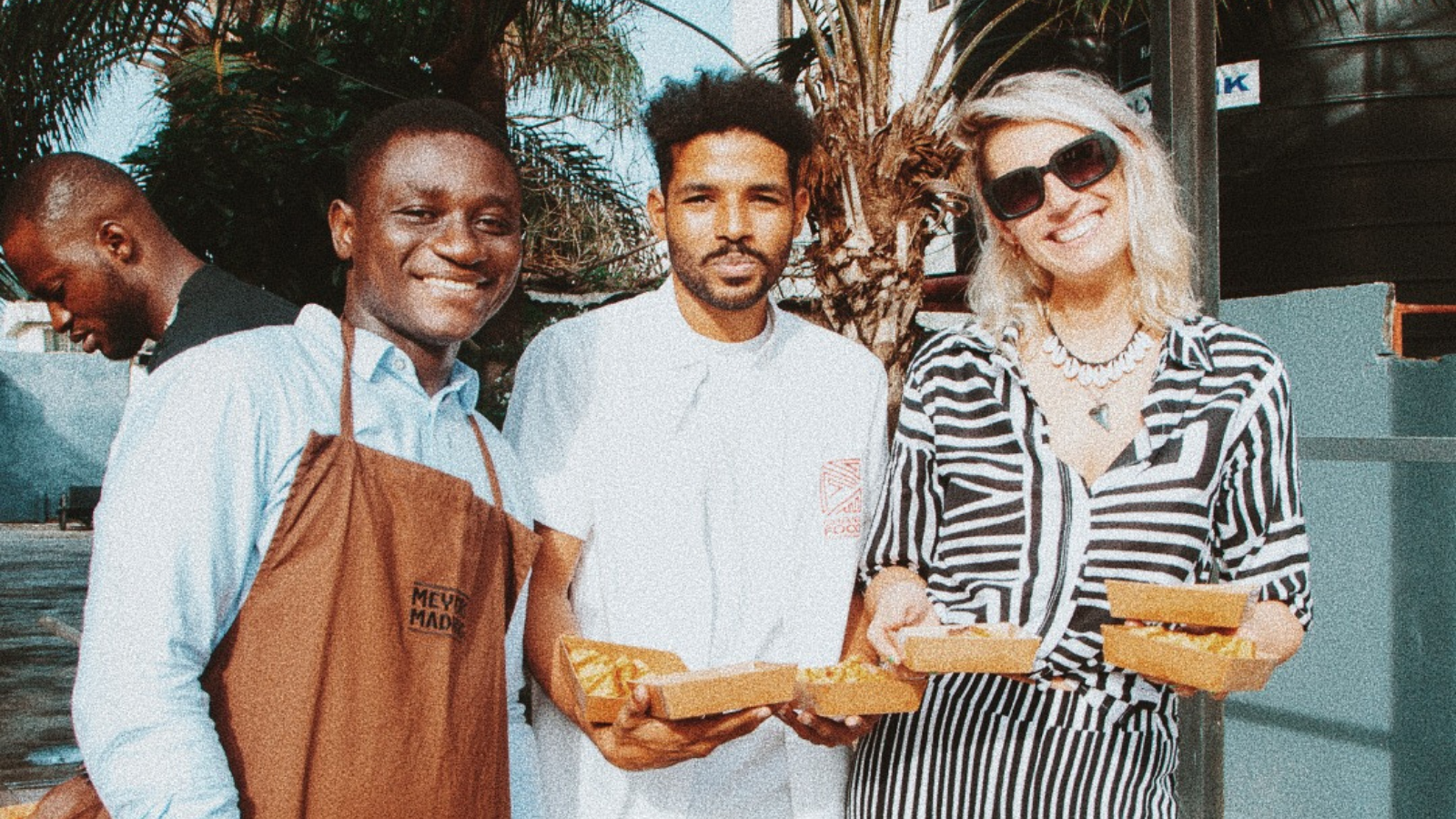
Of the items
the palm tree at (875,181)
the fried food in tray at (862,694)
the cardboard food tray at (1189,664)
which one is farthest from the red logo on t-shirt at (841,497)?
the palm tree at (875,181)

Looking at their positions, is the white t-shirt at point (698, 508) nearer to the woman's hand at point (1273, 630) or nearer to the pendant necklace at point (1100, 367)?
the pendant necklace at point (1100, 367)

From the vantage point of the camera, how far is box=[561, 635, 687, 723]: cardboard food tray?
6.04ft

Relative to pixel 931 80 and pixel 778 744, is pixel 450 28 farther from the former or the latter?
pixel 778 744

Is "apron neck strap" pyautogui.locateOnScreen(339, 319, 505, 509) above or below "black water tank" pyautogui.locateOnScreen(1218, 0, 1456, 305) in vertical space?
below

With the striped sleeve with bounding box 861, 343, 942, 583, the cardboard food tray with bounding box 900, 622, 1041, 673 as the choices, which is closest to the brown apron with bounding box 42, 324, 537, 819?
the cardboard food tray with bounding box 900, 622, 1041, 673

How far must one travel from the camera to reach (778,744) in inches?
85.7

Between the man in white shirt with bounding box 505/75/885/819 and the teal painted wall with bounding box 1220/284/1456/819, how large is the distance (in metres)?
2.19

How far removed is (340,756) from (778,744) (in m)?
0.95

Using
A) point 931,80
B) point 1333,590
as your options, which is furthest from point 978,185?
point 931,80

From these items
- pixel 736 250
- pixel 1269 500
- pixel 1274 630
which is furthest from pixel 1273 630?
pixel 736 250

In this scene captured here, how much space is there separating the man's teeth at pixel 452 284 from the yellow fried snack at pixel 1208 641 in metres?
1.14

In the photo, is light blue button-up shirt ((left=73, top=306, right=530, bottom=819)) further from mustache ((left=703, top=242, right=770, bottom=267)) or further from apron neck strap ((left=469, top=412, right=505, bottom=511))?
mustache ((left=703, top=242, right=770, bottom=267))

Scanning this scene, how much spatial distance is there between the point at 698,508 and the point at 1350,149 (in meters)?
4.16

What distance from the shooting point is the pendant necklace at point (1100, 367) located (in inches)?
80.3
